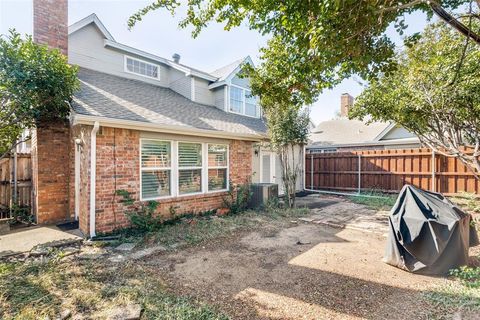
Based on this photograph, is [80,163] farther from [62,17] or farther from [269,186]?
[269,186]

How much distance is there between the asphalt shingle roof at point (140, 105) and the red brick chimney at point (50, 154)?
1.35 m

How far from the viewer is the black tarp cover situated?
3.75m

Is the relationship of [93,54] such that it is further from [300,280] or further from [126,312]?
[300,280]

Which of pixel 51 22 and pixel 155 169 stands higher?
pixel 51 22

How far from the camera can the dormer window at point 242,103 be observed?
1138 cm

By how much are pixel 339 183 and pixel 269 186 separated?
18.7ft

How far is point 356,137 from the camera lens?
640 inches

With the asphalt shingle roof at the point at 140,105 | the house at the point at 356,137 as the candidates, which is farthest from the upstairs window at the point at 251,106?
the house at the point at 356,137

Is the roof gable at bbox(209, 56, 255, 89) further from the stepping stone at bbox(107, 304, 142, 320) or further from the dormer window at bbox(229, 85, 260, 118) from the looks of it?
the stepping stone at bbox(107, 304, 142, 320)

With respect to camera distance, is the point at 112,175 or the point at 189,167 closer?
the point at 112,175

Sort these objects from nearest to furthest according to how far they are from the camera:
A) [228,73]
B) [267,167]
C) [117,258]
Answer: [117,258]
[267,167]
[228,73]

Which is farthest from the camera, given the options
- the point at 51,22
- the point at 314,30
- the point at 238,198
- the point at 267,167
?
the point at 267,167

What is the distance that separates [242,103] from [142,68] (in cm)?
490

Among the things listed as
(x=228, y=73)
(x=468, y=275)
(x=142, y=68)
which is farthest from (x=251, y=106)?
(x=468, y=275)
